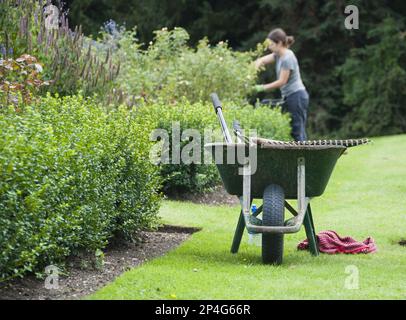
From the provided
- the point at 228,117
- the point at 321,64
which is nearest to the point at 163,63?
the point at 228,117

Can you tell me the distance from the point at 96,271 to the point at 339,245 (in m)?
1.89

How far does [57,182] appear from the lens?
14.6 feet

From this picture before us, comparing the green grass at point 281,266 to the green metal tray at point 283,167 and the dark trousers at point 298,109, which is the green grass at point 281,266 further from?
the dark trousers at point 298,109

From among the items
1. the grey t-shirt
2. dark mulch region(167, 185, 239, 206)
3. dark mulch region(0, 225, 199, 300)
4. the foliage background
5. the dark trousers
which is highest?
the foliage background

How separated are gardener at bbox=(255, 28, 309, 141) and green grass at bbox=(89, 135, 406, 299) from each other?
2.28 m

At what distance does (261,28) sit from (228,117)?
12.3m

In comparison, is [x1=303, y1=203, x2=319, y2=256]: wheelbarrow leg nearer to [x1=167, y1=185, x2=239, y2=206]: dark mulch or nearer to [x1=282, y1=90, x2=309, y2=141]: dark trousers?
[x1=167, y1=185, x2=239, y2=206]: dark mulch

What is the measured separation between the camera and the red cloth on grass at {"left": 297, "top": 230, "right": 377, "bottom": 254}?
19.1 ft

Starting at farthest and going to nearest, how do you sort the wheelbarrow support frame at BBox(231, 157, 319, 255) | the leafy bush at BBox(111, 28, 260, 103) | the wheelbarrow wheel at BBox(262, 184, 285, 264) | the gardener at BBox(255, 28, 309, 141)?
the leafy bush at BBox(111, 28, 260, 103) → the gardener at BBox(255, 28, 309, 141) → the wheelbarrow wheel at BBox(262, 184, 285, 264) → the wheelbarrow support frame at BBox(231, 157, 319, 255)

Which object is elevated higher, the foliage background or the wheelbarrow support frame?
the foliage background

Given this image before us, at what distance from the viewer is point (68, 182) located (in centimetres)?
464

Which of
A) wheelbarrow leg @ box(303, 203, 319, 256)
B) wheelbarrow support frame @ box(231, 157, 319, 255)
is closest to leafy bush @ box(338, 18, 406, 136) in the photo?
wheelbarrow leg @ box(303, 203, 319, 256)

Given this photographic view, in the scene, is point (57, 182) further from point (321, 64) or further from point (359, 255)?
point (321, 64)

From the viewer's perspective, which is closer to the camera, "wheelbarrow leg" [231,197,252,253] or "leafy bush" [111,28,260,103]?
"wheelbarrow leg" [231,197,252,253]
